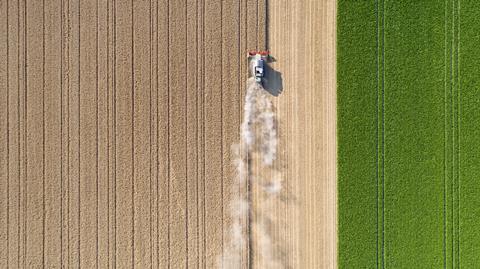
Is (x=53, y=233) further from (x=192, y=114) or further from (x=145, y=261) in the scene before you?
(x=192, y=114)

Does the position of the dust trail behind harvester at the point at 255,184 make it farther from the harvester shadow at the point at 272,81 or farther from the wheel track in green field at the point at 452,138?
the wheel track in green field at the point at 452,138

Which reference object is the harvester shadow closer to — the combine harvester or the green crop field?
the combine harvester

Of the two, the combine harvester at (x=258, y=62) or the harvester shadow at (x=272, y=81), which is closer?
the combine harvester at (x=258, y=62)

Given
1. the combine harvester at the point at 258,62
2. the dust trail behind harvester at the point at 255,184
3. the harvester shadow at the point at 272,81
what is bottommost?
the dust trail behind harvester at the point at 255,184

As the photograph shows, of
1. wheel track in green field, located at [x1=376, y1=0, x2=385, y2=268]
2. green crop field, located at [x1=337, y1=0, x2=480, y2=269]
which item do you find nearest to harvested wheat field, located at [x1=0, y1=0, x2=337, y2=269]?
green crop field, located at [x1=337, y1=0, x2=480, y2=269]

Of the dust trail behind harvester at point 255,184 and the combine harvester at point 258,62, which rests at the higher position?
the combine harvester at point 258,62

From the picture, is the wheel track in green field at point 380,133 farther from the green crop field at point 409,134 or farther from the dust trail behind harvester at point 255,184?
the dust trail behind harvester at point 255,184

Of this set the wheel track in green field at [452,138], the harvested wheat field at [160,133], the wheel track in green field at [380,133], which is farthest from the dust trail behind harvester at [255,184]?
the wheel track in green field at [452,138]

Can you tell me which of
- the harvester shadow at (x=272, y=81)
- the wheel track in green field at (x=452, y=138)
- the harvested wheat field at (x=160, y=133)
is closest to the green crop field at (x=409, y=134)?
the wheel track in green field at (x=452, y=138)
